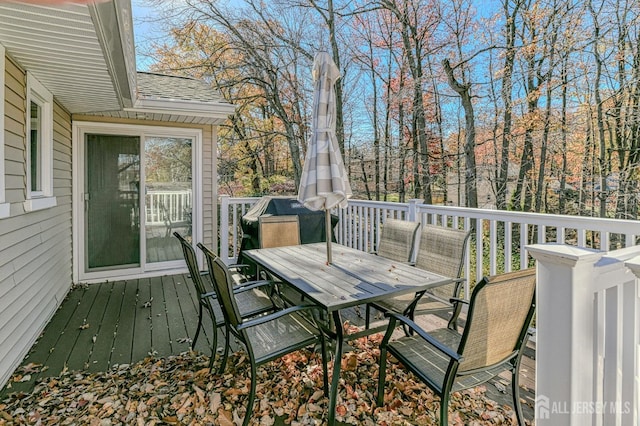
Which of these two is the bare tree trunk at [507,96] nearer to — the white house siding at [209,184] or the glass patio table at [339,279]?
the glass patio table at [339,279]

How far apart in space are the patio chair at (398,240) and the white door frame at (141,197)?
10.8 feet

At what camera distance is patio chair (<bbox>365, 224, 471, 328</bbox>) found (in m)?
2.64

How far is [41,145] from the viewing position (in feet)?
11.9

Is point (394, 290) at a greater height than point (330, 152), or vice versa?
point (330, 152)

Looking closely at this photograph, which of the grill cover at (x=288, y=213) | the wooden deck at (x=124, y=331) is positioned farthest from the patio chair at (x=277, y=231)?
the wooden deck at (x=124, y=331)

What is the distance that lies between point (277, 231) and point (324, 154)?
1.50m

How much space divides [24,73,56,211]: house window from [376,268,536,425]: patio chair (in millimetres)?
3642

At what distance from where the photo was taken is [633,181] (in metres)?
6.14

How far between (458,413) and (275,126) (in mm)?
10499

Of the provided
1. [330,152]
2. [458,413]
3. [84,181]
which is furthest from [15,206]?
[458,413]

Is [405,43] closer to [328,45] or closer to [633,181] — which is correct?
[328,45]

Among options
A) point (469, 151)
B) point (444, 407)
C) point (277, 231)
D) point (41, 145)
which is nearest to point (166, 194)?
point (41, 145)

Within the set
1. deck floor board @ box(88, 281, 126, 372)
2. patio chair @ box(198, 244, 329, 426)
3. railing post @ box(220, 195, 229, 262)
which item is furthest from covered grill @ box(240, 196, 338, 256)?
patio chair @ box(198, 244, 329, 426)

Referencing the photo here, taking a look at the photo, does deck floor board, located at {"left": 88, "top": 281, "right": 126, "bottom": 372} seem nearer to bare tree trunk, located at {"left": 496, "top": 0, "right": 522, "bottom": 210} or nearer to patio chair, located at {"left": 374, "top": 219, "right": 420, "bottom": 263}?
patio chair, located at {"left": 374, "top": 219, "right": 420, "bottom": 263}
